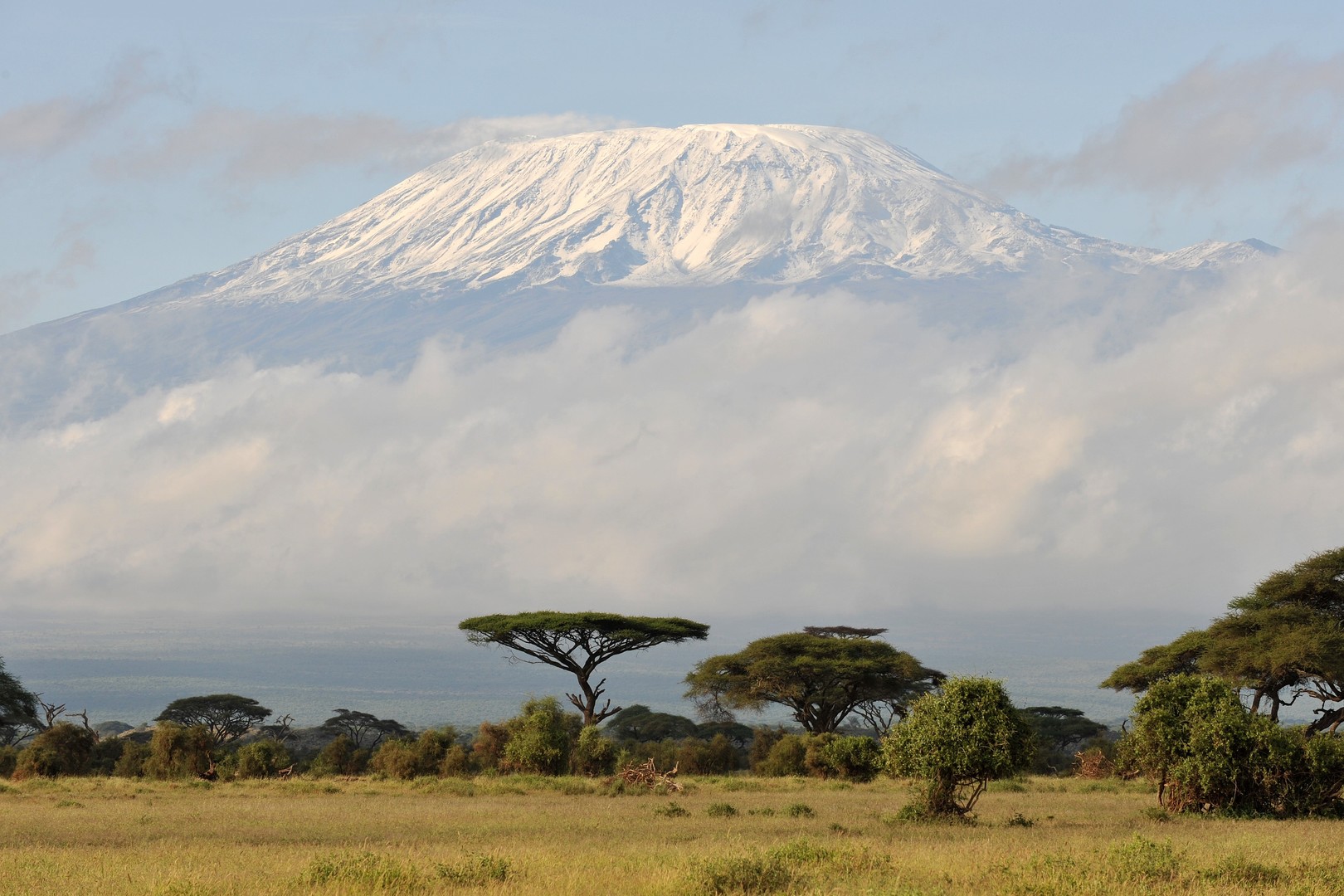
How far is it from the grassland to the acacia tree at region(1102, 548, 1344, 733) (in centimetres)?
958

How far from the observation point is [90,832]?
25.4 m

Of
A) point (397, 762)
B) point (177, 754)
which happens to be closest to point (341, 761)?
point (177, 754)

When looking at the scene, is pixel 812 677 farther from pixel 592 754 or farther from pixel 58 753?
pixel 58 753

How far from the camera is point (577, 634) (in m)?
62.9

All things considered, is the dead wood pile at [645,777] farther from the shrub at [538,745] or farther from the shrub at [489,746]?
the shrub at [489,746]

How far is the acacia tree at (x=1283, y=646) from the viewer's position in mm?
45125

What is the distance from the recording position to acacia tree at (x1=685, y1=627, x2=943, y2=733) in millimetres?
62969

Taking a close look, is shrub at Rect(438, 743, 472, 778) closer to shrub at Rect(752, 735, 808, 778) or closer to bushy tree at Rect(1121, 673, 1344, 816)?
shrub at Rect(752, 735, 808, 778)

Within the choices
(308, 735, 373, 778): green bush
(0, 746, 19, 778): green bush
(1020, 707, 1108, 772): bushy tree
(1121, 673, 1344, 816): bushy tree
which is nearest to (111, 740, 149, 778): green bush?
(0, 746, 19, 778): green bush

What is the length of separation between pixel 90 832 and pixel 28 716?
45.4 meters

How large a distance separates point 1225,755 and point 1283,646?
18510 mm

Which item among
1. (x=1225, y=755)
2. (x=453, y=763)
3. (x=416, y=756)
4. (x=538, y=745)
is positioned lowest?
(x=453, y=763)

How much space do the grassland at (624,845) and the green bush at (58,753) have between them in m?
11.3

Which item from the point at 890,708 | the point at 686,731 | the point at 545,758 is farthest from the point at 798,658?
the point at 686,731
